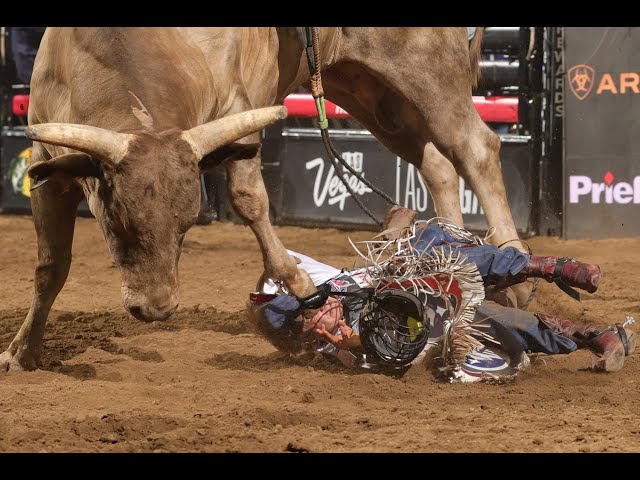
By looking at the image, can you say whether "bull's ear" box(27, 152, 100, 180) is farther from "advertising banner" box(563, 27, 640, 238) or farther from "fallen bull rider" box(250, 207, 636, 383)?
"advertising banner" box(563, 27, 640, 238)

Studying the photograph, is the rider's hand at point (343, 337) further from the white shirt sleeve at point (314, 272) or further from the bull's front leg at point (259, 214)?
the white shirt sleeve at point (314, 272)

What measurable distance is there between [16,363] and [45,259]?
51cm

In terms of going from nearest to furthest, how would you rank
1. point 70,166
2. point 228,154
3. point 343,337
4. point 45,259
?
point 70,166
point 228,154
point 343,337
point 45,259

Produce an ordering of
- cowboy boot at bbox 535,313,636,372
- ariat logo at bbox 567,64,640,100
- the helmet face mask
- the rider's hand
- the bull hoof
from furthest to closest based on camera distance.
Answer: ariat logo at bbox 567,64,640,100 → the bull hoof → the rider's hand → cowboy boot at bbox 535,313,636,372 → the helmet face mask

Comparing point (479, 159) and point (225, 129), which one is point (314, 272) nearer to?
point (225, 129)

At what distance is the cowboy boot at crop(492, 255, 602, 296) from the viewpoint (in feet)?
14.3

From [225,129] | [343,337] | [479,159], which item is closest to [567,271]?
[343,337]

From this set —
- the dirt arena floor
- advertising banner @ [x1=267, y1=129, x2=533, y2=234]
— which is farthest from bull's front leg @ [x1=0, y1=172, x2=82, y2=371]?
advertising banner @ [x1=267, y1=129, x2=533, y2=234]

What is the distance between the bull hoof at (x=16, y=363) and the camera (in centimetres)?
479

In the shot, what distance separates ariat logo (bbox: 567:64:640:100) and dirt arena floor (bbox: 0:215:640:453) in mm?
2784

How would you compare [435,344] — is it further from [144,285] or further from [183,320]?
[183,320]

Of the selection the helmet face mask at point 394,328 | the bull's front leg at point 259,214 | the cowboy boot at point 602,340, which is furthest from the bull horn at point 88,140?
the cowboy boot at point 602,340

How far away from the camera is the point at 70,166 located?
403 centimetres

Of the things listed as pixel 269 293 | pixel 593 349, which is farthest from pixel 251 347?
pixel 593 349
